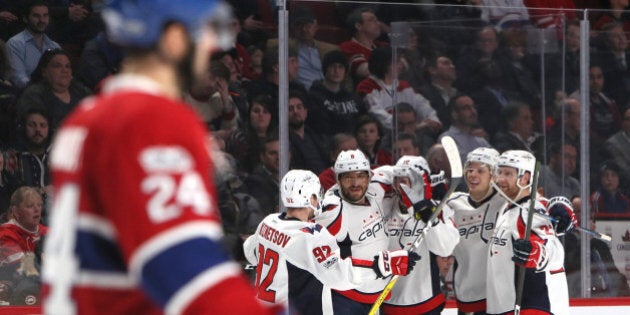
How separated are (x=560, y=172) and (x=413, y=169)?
2.98 feet

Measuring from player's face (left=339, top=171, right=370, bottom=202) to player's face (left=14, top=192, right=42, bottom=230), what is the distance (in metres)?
1.27

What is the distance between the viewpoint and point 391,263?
4.83 metres

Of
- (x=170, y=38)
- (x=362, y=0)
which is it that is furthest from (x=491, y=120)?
(x=170, y=38)

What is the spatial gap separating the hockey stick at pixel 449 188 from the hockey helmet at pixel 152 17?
12.7 feet

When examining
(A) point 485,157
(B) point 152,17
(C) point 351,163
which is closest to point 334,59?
(C) point 351,163

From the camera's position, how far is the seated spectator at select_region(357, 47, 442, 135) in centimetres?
573

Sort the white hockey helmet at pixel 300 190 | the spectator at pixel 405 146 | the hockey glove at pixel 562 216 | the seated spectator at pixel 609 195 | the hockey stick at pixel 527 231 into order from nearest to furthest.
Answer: the white hockey helmet at pixel 300 190 → the hockey stick at pixel 527 231 → the hockey glove at pixel 562 216 → the spectator at pixel 405 146 → the seated spectator at pixel 609 195

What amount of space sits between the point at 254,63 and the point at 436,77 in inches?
35.8

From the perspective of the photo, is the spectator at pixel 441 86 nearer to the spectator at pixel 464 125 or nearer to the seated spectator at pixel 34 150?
the spectator at pixel 464 125

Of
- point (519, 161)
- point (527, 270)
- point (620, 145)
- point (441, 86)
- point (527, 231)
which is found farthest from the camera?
point (620, 145)

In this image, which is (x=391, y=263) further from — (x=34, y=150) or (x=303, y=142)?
(x=34, y=150)

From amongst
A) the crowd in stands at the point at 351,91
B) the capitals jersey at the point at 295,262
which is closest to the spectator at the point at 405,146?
the crowd in stands at the point at 351,91

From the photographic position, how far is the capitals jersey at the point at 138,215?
1151 millimetres

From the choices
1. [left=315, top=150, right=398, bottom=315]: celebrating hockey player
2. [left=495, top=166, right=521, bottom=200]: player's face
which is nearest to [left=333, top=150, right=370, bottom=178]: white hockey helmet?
[left=315, top=150, right=398, bottom=315]: celebrating hockey player
